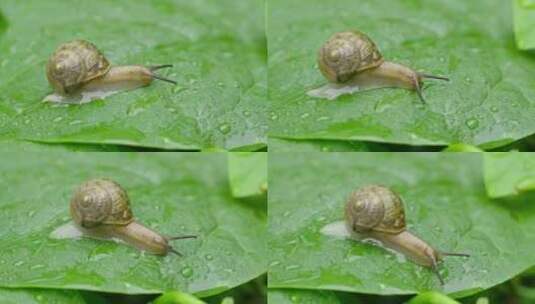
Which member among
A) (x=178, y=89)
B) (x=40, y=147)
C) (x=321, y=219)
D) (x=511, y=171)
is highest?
(x=178, y=89)

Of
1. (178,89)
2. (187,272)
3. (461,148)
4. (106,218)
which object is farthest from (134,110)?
(461,148)

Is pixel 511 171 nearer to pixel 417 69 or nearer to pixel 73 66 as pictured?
pixel 417 69

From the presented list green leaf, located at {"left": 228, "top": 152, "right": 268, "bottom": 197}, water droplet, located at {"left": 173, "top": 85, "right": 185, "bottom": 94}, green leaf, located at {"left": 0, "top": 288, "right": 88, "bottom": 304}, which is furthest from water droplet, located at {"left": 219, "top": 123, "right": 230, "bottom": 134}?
green leaf, located at {"left": 0, "top": 288, "right": 88, "bottom": 304}

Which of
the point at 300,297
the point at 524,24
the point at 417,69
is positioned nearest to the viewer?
the point at 300,297

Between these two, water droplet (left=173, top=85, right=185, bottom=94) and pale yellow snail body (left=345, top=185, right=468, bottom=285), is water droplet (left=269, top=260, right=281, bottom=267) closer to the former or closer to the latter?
pale yellow snail body (left=345, top=185, right=468, bottom=285)

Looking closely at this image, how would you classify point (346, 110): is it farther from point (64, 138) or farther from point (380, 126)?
point (64, 138)

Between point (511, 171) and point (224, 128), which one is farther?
point (511, 171)

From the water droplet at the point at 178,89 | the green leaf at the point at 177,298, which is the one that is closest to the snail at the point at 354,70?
the water droplet at the point at 178,89
